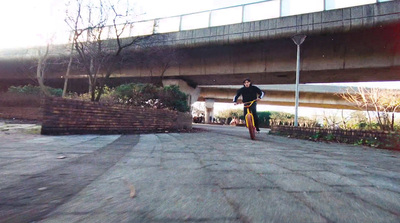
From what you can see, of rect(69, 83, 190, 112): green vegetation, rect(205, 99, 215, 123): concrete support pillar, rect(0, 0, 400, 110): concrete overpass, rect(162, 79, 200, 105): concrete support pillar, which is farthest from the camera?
rect(205, 99, 215, 123): concrete support pillar

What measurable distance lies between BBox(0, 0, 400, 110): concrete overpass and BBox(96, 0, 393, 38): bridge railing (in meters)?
0.43

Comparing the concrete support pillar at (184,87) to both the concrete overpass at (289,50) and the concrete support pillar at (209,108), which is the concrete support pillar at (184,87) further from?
the concrete support pillar at (209,108)

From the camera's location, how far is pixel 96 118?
688 cm

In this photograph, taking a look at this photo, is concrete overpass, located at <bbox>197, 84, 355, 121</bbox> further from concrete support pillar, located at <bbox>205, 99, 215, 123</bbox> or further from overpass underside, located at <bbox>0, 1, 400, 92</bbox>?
overpass underside, located at <bbox>0, 1, 400, 92</bbox>

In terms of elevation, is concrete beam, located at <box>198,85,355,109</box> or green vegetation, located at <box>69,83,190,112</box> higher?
concrete beam, located at <box>198,85,355,109</box>

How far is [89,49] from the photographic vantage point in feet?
32.8

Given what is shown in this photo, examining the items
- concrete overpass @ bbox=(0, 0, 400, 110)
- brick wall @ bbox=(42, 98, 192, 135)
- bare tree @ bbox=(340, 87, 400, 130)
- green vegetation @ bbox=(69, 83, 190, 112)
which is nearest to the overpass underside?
concrete overpass @ bbox=(0, 0, 400, 110)

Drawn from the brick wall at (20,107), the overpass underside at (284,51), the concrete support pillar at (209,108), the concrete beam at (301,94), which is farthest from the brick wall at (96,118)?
the concrete support pillar at (209,108)

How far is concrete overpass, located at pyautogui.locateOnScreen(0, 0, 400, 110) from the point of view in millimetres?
11672

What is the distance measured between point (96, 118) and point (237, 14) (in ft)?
37.5

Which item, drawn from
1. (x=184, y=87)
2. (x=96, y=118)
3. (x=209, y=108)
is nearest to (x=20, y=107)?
(x=96, y=118)

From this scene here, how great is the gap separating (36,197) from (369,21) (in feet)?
47.8

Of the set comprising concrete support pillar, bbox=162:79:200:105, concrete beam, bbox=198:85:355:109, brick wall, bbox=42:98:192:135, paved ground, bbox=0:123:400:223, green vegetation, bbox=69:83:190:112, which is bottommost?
paved ground, bbox=0:123:400:223

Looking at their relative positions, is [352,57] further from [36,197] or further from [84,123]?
[36,197]
